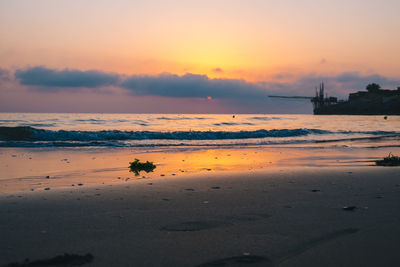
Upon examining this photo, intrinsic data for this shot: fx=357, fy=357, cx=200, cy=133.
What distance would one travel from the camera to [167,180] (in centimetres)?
663

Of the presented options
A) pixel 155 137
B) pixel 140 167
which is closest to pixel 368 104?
pixel 155 137

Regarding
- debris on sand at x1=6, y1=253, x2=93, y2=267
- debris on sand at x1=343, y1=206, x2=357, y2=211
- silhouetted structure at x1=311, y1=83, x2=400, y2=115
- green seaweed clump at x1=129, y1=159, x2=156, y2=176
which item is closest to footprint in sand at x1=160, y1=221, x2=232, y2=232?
debris on sand at x1=6, y1=253, x2=93, y2=267

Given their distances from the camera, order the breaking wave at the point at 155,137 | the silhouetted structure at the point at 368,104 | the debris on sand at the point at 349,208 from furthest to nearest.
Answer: the silhouetted structure at the point at 368,104, the breaking wave at the point at 155,137, the debris on sand at the point at 349,208

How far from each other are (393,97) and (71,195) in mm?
129946

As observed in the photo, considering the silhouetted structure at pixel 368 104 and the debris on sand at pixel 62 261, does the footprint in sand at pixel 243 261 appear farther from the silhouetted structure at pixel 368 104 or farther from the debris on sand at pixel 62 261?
the silhouetted structure at pixel 368 104

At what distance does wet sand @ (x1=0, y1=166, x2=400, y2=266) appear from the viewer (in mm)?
2854

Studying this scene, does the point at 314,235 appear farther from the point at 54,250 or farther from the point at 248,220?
the point at 54,250

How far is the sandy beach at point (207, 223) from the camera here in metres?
2.85

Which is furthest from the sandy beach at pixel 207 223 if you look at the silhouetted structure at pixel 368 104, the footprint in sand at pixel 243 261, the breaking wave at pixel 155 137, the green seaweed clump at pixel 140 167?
the silhouetted structure at pixel 368 104

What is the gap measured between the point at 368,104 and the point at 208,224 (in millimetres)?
127271

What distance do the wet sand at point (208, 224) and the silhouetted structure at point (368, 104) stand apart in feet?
375

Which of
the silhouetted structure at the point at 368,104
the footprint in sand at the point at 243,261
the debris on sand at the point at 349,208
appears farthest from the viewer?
the silhouetted structure at the point at 368,104

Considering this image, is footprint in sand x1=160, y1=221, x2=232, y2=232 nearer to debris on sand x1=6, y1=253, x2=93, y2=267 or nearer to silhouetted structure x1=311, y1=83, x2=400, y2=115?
debris on sand x1=6, y1=253, x2=93, y2=267

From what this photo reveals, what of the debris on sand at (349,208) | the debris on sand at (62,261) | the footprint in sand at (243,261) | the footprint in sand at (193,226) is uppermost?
the debris on sand at (62,261)
